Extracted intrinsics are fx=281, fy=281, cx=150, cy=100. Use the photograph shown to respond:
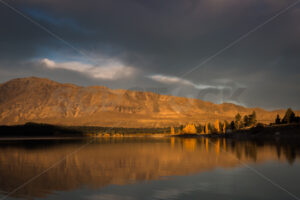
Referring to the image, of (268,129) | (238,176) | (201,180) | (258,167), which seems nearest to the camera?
(201,180)

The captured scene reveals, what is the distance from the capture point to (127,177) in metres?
23.8

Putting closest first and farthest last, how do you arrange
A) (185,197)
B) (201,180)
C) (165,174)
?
1. (185,197)
2. (201,180)
3. (165,174)

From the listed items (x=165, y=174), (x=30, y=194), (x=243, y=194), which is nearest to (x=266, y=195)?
(x=243, y=194)

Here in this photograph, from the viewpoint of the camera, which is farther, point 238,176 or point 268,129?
point 268,129

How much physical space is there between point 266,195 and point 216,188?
3297 mm

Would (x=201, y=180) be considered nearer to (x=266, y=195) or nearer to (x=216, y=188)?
(x=216, y=188)

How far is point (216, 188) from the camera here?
19391 millimetres

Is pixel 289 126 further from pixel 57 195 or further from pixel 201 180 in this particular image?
pixel 57 195

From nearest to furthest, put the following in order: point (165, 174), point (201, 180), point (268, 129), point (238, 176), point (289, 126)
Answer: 1. point (201, 180)
2. point (238, 176)
3. point (165, 174)
4. point (289, 126)
5. point (268, 129)

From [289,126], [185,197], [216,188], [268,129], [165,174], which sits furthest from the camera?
[268,129]

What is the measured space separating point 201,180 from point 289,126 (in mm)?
94564

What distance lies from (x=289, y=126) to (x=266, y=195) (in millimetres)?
97271

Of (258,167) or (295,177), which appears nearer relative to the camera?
(295,177)

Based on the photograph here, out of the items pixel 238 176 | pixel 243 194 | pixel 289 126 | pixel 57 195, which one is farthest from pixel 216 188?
pixel 289 126
